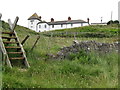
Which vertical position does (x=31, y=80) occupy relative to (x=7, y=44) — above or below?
below

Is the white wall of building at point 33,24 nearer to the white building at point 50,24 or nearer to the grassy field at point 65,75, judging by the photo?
the white building at point 50,24

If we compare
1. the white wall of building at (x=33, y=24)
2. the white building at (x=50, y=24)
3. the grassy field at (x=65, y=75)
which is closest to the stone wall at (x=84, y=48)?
the grassy field at (x=65, y=75)

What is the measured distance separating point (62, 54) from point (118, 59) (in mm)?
2555

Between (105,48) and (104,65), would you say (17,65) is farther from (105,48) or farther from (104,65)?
(105,48)

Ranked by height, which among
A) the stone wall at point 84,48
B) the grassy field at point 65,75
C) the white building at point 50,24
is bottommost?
the grassy field at point 65,75

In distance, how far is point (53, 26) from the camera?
232 feet

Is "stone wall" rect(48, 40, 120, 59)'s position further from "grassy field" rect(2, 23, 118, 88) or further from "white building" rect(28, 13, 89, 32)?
"white building" rect(28, 13, 89, 32)

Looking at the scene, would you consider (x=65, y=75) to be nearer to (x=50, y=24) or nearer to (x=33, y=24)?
(x=50, y=24)

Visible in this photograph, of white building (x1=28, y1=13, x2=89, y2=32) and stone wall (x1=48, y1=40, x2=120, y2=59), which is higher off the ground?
white building (x1=28, y1=13, x2=89, y2=32)

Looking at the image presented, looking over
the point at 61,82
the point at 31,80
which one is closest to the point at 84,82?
the point at 61,82

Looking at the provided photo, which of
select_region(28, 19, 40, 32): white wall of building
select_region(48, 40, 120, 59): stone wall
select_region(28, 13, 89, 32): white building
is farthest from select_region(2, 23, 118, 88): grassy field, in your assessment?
select_region(28, 19, 40, 32): white wall of building

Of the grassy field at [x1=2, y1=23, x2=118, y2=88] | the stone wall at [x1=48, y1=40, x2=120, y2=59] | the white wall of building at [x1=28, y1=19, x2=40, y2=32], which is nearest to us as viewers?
the grassy field at [x1=2, y1=23, x2=118, y2=88]

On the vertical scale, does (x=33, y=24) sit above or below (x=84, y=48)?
above

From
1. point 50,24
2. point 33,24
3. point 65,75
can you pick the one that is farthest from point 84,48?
point 33,24
